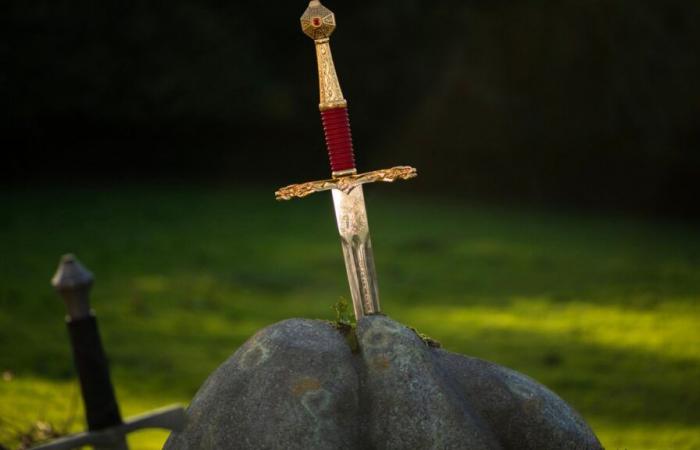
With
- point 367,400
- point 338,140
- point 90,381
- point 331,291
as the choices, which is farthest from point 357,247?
point 331,291

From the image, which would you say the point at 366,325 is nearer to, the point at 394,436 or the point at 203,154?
the point at 394,436

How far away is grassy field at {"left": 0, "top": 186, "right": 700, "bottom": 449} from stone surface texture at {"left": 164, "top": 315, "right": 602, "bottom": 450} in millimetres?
3391

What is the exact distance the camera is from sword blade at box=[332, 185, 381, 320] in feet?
20.1

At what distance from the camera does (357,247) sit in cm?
616

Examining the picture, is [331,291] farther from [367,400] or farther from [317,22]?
[367,400]

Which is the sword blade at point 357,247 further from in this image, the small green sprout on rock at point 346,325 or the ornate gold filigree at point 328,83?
the ornate gold filigree at point 328,83

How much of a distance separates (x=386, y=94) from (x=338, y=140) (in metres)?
16.3

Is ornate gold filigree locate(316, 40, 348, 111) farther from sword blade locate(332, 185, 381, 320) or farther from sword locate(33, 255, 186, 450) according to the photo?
sword locate(33, 255, 186, 450)

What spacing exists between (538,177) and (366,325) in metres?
16.2

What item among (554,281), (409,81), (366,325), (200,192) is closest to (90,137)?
(200,192)

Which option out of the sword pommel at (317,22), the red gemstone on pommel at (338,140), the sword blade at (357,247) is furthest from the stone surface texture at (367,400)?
the sword pommel at (317,22)

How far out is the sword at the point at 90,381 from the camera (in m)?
4.29

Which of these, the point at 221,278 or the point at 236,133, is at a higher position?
the point at 236,133

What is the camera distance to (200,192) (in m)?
21.2
